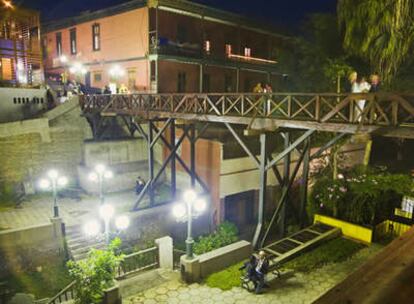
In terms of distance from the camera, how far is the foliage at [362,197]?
12.5 m

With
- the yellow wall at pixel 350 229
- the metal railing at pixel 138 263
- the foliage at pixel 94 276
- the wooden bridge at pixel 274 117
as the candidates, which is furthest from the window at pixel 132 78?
the foliage at pixel 94 276

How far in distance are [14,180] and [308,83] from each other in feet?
61.8

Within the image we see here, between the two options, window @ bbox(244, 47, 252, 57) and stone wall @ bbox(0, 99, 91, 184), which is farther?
window @ bbox(244, 47, 252, 57)

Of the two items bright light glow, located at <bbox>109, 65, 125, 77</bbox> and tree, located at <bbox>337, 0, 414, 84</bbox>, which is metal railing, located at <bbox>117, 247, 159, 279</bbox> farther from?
bright light glow, located at <bbox>109, 65, 125, 77</bbox>

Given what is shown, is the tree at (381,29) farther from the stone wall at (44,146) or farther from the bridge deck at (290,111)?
the stone wall at (44,146)

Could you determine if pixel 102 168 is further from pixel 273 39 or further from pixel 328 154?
pixel 273 39

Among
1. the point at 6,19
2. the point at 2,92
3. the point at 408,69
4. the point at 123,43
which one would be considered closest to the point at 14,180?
the point at 2,92

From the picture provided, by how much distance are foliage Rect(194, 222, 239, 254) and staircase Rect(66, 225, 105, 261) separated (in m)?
4.19

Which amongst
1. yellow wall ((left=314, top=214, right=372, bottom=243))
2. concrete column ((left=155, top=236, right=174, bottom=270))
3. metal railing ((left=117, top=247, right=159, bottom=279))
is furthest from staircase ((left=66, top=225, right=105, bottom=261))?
yellow wall ((left=314, top=214, right=372, bottom=243))

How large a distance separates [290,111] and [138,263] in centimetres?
789

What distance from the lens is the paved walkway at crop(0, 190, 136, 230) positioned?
14422mm

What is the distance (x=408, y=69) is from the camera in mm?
16812

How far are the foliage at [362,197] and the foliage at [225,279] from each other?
5.28 meters

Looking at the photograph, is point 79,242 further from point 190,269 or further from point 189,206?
point 189,206
